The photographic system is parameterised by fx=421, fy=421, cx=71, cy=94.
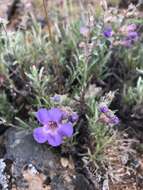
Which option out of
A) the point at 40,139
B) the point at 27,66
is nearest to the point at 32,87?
the point at 27,66

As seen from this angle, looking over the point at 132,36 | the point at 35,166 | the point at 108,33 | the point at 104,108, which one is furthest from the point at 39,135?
the point at 132,36

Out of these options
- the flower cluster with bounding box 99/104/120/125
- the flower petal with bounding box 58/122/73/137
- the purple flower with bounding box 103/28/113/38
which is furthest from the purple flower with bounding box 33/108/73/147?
the purple flower with bounding box 103/28/113/38

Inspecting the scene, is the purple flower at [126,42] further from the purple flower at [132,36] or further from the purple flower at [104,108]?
the purple flower at [104,108]

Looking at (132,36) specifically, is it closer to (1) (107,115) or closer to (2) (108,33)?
(2) (108,33)

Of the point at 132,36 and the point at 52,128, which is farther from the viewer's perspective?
the point at 132,36

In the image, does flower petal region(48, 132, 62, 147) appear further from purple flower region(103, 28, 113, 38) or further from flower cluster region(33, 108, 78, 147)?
purple flower region(103, 28, 113, 38)

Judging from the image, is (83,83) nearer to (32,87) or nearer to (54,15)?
(32,87)
